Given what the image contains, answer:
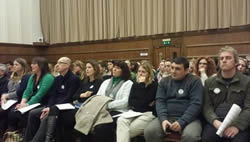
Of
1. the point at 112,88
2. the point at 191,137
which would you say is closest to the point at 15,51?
the point at 112,88

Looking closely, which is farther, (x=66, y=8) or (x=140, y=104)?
(x=66, y=8)

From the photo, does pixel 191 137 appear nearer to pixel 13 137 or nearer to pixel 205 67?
pixel 205 67

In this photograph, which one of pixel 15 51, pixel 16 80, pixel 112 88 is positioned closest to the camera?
pixel 112 88

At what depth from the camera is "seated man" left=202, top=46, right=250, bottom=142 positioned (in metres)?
2.86

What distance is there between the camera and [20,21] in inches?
399

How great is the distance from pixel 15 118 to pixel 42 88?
0.66 m

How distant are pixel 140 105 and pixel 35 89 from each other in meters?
1.98

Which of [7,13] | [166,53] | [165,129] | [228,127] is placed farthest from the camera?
[7,13]

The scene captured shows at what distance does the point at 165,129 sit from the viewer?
316cm

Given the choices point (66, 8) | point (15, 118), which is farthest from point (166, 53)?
point (15, 118)

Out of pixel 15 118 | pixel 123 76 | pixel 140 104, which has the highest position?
pixel 123 76

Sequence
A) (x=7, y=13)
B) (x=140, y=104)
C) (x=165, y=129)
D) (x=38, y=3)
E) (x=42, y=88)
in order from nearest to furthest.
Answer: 1. (x=165, y=129)
2. (x=140, y=104)
3. (x=42, y=88)
4. (x=7, y=13)
5. (x=38, y=3)

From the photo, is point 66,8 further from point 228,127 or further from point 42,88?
point 228,127

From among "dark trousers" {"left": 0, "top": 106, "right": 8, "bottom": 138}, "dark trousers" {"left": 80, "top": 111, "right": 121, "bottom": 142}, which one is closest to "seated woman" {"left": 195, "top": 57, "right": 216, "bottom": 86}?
"dark trousers" {"left": 80, "top": 111, "right": 121, "bottom": 142}
